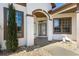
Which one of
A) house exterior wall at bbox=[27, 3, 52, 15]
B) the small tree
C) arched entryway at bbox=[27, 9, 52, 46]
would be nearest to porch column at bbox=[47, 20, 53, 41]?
arched entryway at bbox=[27, 9, 52, 46]

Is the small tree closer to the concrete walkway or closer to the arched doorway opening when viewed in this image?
the concrete walkway

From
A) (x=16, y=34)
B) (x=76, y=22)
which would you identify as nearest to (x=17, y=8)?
(x=16, y=34)

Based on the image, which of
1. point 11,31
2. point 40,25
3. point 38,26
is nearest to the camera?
point 11,31

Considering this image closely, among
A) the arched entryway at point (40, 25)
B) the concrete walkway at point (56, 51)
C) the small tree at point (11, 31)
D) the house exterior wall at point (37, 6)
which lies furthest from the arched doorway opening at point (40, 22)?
the small tree at point (11, 31)

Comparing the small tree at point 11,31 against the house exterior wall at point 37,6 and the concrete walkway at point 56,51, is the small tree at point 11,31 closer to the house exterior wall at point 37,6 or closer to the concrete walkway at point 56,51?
the concrete walkway at point 56,51

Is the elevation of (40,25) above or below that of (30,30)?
above

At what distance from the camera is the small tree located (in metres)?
4.66

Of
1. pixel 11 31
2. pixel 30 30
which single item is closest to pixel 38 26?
pixel 30 30

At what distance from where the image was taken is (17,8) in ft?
15.7

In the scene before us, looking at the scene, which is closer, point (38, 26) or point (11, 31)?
point (11, 31)

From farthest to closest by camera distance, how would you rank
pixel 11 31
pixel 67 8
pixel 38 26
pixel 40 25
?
pixel 40 25 < pixel 38 26 < pixel 67 8 < pixel 11 31

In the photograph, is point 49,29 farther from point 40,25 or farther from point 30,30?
point 30,30

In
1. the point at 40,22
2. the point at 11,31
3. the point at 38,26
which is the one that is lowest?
the point at 11,31

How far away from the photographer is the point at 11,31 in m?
4.69
